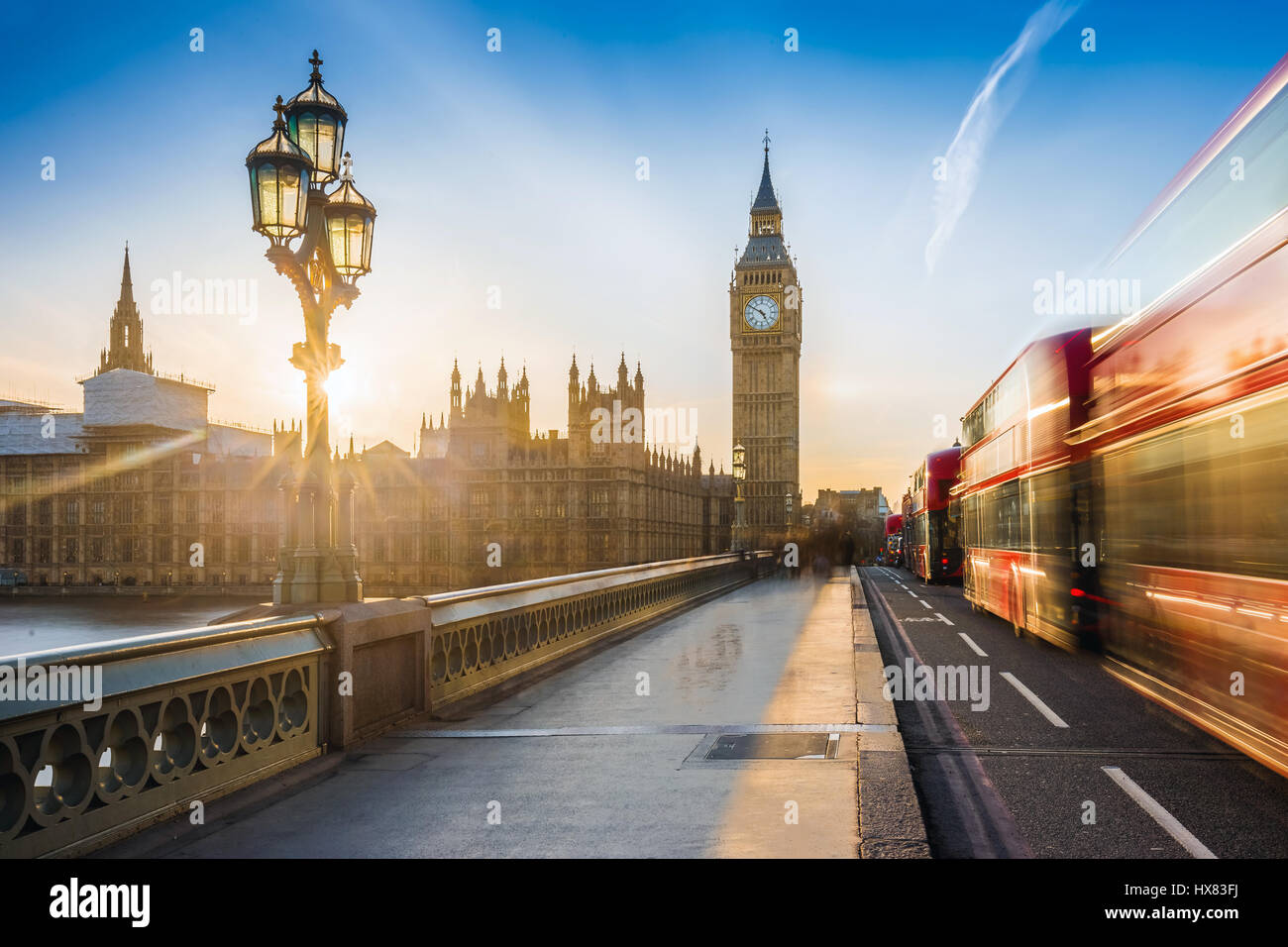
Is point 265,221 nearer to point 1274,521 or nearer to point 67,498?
point 1274,521

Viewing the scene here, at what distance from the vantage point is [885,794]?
5977 mm

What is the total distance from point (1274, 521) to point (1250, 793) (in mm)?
2007

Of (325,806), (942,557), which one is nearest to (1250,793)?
(325,806)

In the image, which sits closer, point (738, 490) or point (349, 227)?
point (349, 227)

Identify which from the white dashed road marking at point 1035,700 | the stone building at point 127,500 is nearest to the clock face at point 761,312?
the stone building at point 127,500

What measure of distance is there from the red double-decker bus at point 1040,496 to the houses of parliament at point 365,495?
197ft

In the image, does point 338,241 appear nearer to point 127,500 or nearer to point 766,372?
point 127,500

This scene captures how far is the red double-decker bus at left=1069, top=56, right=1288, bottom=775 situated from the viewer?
6031 millimetres

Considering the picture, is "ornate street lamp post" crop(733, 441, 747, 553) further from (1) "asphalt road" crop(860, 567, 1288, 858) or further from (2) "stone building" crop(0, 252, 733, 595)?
(2) "stone building" crop(0, 252, 733, 595)

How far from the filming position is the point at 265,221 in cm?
869

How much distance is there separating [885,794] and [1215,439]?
12.3 feet

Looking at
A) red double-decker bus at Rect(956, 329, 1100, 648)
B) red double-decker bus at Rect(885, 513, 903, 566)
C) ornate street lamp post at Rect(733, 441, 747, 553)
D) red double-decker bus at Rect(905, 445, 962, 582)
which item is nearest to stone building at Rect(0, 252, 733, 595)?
red double-decker bus at Rect(885, 513, 903, 566)

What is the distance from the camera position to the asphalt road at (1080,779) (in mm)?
5516

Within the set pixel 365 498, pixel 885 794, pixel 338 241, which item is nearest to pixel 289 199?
pixel 338 241
